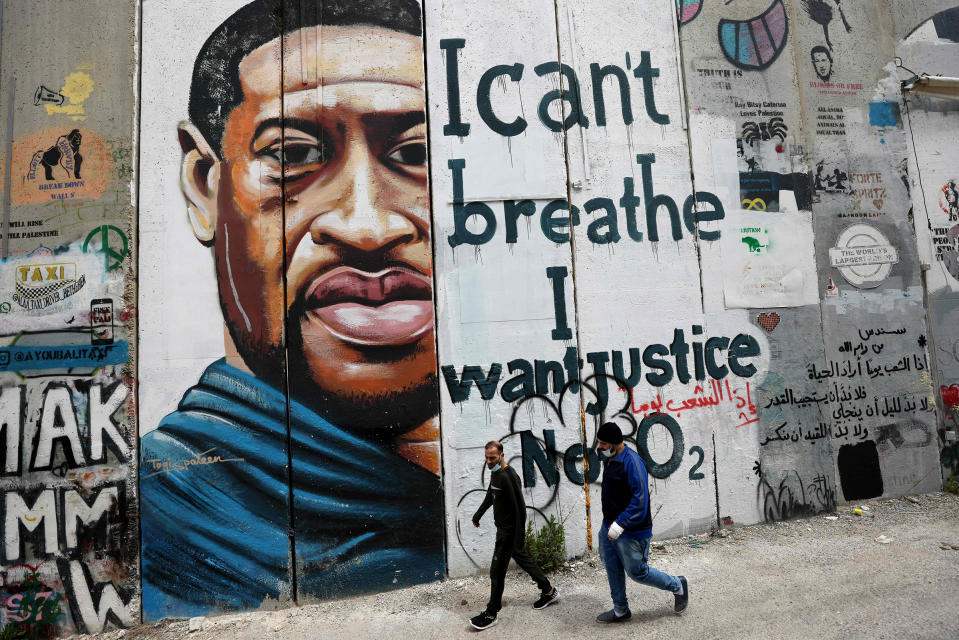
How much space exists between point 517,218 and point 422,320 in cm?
149

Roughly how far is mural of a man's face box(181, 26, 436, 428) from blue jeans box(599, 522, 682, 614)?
88.3 inches

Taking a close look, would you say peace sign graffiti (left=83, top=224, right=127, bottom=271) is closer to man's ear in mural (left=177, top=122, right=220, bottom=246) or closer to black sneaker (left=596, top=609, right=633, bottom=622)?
man's ear in mural (left=177, top=122, right=220, bottom=246)

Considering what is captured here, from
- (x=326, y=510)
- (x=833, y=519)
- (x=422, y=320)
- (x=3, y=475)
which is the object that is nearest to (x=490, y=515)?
(x=326, y=510)

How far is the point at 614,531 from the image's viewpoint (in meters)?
4.23

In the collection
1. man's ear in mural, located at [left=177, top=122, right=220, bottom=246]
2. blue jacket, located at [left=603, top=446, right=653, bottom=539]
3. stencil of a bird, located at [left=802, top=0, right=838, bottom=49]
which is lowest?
blue jacket, located at [left=603, top=446, right=653, bottom=539]

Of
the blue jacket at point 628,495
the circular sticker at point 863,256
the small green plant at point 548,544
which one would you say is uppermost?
the circular sticker at point 863,256

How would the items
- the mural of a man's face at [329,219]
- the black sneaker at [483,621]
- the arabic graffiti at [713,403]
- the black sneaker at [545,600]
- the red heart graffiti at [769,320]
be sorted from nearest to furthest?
the black sneaker at [483,621], the black sneaker at [545,600], the mural of a man's face at [329,219], the arabic graffiti at [713,403], the red heart graffiti at [769,320]

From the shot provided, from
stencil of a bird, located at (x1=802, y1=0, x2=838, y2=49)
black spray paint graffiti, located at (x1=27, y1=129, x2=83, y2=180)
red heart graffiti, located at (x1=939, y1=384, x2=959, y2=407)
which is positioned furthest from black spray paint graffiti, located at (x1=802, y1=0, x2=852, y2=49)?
black spray paint graffiti, located at (x1=27, y1=129, x2=83, y2=180)

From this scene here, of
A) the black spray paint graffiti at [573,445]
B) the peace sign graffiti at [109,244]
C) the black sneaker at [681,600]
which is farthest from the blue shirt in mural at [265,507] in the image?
the black sneaker at [681,600]

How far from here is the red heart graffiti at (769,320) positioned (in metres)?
6.56

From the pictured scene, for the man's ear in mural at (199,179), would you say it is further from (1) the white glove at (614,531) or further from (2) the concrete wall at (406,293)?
(1) the white glove at (614,531)

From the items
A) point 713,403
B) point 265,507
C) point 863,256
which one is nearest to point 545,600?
point 265,507

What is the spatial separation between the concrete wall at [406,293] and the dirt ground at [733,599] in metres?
0.23

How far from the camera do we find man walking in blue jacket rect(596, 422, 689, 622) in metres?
4.30
